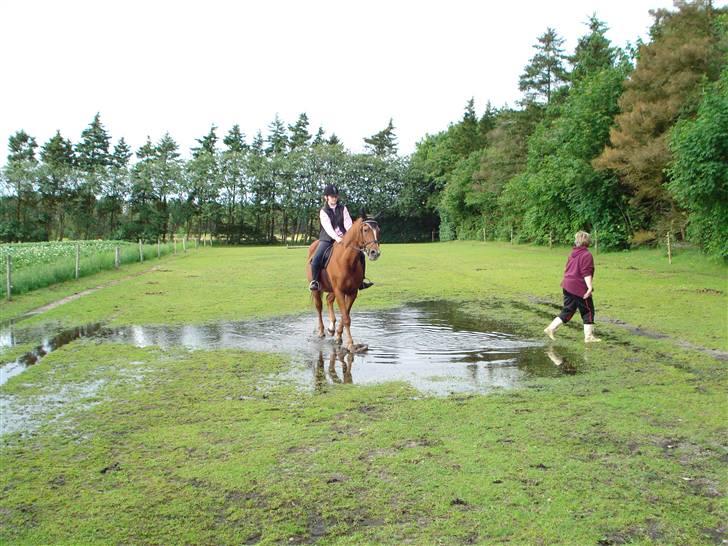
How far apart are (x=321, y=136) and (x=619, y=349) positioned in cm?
7781

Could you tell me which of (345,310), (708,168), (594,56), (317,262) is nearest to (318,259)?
(317,262)

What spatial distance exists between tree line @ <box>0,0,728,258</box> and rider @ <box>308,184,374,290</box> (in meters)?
1.63

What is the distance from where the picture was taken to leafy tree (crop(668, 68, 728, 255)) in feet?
59.7

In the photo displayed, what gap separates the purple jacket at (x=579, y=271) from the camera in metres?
9.27

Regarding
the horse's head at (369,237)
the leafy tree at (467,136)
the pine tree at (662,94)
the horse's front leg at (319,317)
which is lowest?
the horse's front leg at (319,317)

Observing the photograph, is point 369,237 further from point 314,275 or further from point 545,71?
point 545,71

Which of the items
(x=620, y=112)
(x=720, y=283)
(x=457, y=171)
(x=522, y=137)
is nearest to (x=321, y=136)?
(x=457, y=171)

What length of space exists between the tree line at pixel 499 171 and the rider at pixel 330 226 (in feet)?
5.34

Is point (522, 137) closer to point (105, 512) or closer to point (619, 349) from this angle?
point (619, 349)

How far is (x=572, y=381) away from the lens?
690 cm

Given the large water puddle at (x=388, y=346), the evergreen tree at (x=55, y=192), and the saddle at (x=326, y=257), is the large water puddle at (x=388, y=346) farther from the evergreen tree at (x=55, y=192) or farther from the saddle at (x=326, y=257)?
the evergreen tree at (x=55, y=192)

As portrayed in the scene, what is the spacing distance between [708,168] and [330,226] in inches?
573

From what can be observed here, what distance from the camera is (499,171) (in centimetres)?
4538

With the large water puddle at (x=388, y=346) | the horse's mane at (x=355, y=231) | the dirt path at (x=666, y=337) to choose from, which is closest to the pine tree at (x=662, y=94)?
the dirt path at (x=666, y=337)
